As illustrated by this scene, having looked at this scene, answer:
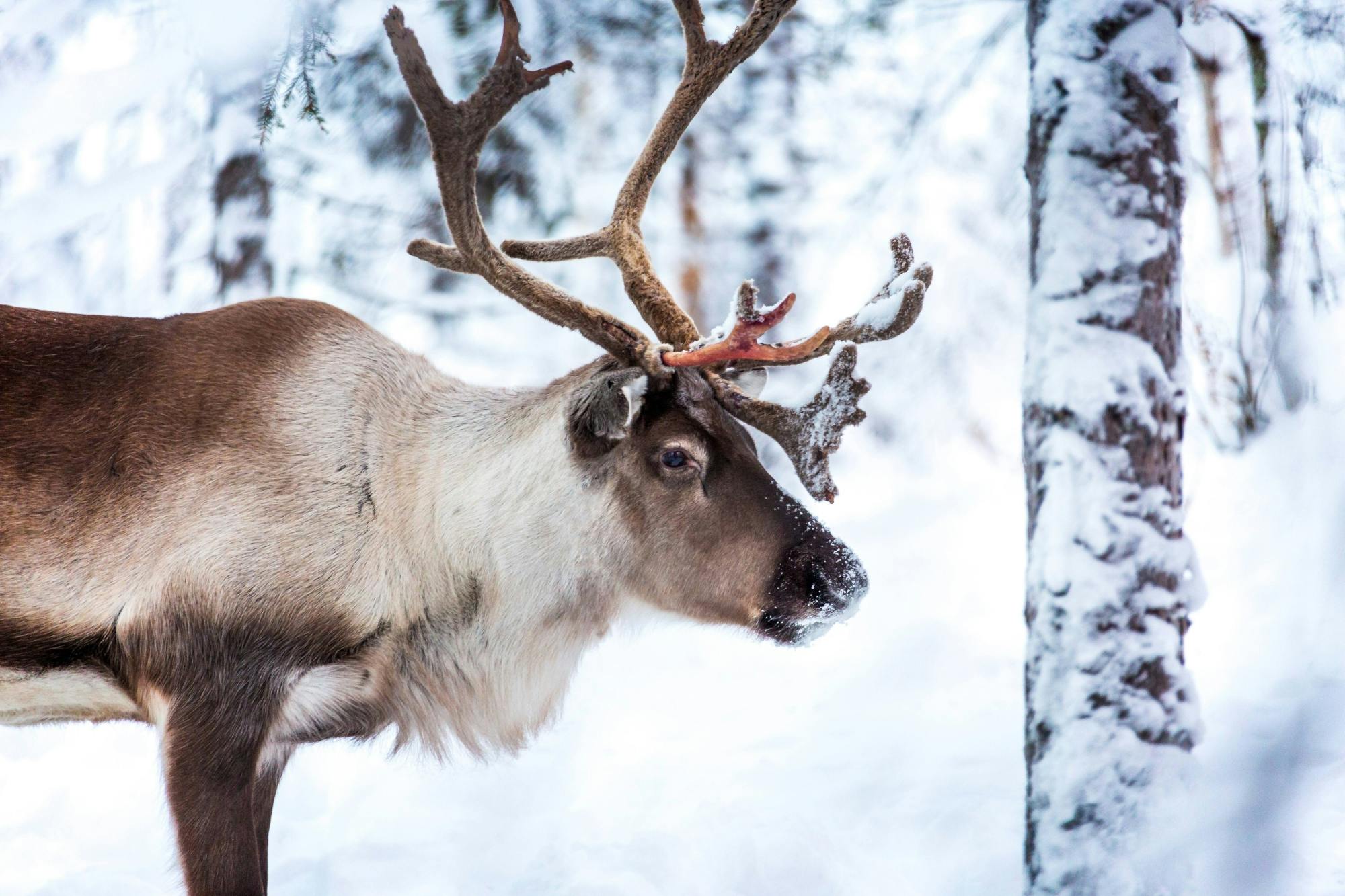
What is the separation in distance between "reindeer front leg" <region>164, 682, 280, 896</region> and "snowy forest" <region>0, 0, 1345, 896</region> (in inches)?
5.4

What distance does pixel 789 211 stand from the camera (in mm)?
5281

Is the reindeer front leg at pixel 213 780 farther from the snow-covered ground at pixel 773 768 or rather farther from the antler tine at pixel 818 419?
the antler tine at pixel 818 419

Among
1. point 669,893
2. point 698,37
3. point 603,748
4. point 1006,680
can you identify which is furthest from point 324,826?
point 698,37

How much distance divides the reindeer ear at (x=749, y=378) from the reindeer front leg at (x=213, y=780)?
145 cm

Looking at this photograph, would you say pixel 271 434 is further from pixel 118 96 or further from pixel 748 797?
pixel 118 96

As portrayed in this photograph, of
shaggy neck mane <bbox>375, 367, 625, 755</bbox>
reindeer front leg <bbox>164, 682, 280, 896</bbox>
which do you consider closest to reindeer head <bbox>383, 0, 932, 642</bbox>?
shaggy neck mane <bbox>375, 367, 625, 755</bbox>

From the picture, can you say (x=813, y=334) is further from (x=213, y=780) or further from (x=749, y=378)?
(x=213, y=780)

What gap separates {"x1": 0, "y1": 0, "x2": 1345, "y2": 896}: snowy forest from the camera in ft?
7.95

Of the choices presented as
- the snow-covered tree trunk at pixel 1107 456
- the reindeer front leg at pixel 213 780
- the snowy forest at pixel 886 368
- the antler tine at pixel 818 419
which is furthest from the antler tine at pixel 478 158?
the reindeer front leg at pixel 213 780

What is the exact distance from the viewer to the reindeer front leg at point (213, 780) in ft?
8.13

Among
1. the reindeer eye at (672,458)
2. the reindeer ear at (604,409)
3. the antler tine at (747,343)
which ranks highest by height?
the antler tine at (747,343)

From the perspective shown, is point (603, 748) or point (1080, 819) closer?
point (1080, 819)

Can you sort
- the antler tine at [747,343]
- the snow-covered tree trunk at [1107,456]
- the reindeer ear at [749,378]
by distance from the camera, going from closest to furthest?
the snow-covered tree trunk at [1107,456], the antler tine at [747,343], the reindeer ear at [749,378]

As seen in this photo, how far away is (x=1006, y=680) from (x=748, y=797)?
3.71 feet
